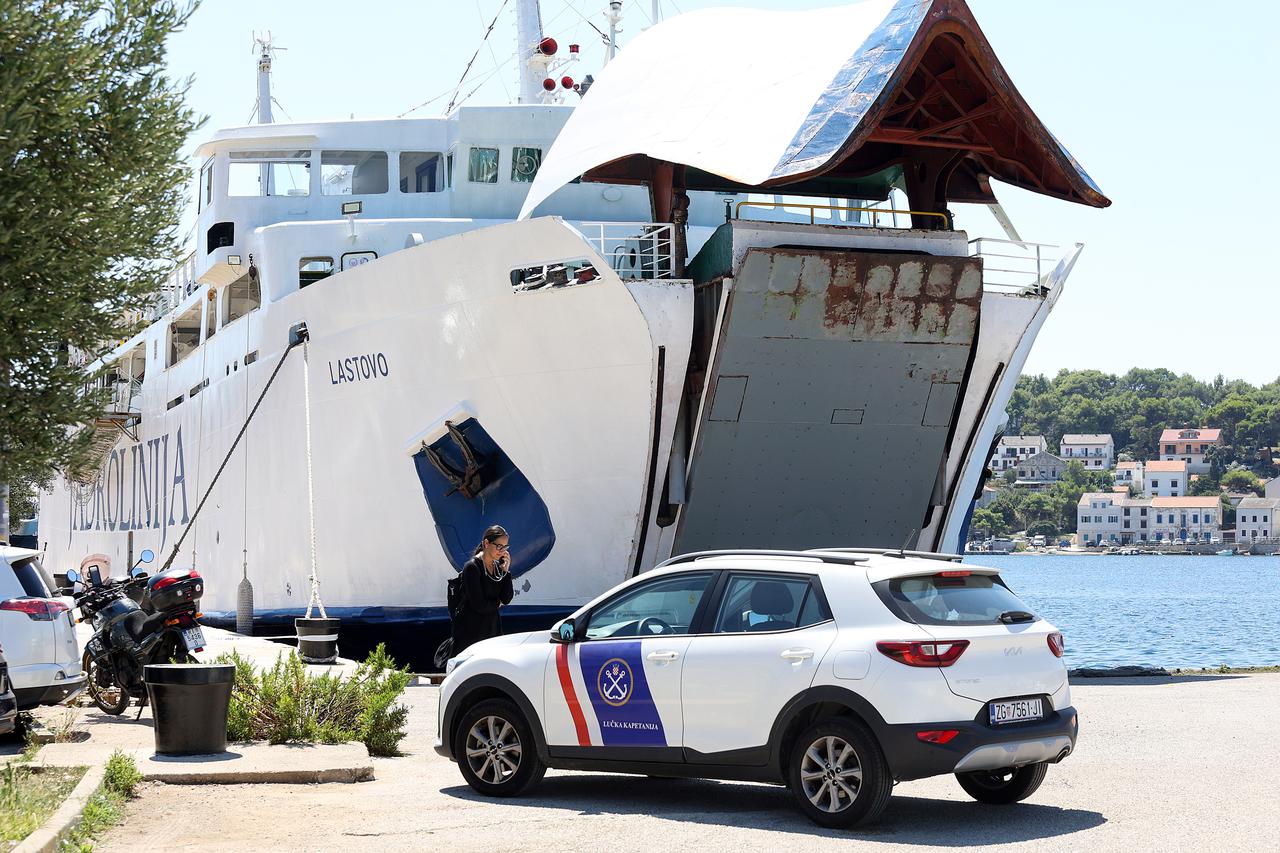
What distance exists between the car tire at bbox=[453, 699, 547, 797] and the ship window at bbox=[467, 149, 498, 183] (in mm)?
14566

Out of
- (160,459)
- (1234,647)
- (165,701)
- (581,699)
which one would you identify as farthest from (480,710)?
(1234,647)

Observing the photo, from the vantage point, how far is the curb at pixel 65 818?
6367 millimetres

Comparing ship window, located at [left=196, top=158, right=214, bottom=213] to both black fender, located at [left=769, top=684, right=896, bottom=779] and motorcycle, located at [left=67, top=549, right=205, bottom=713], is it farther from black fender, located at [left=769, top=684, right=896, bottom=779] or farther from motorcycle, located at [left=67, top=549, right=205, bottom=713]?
black fender, located at [left=769, top=684, right=896, bottom=779]

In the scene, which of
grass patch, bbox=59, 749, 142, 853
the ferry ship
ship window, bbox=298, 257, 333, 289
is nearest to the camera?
grass patch, bbox=59, 749, 142, 853

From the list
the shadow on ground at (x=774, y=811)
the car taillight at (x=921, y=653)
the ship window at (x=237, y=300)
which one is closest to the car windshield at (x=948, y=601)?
the car taillight at (x=921, y=653)

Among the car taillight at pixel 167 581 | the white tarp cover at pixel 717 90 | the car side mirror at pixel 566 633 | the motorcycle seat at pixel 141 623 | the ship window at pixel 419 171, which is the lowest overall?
the motorcycle seat at pixel 141 623

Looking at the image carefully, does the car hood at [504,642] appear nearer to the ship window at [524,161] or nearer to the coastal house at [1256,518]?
the ship window at [524,161]

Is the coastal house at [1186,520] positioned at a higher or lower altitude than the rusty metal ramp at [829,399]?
lower

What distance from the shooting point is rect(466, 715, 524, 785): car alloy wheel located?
29.4 feet

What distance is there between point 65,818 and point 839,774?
383 cm

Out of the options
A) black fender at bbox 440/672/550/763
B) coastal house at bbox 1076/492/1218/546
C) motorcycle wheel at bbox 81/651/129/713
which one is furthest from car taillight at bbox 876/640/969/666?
coastal house at bbox 1076/492/1218/546

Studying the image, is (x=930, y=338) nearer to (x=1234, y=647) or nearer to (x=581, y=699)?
(x=581, y=699)

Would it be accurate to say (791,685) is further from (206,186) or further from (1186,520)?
→ (1186,520)

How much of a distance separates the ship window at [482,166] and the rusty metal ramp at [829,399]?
7.61 m
